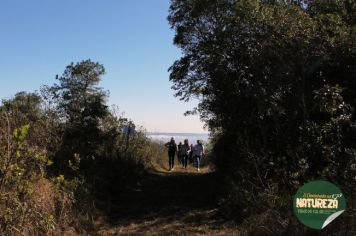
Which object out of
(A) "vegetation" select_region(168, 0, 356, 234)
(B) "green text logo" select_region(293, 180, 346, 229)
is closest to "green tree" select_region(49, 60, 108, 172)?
(A) "vegetation" select_region(168, 0, 356, 234)

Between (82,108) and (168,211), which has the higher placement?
(82,108)

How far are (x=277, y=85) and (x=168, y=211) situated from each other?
378 centimetres

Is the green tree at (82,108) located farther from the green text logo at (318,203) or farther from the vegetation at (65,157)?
the green text logo at (318,203)

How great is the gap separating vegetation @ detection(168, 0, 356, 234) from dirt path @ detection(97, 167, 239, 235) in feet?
2.20

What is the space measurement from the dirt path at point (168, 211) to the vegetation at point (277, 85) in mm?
669

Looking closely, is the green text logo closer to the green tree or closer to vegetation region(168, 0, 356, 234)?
vegetation region(168, 0, 356, 234)

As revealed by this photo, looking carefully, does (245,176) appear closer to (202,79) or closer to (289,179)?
(289,179)

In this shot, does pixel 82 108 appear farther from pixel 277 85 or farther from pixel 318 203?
pixel 318 203

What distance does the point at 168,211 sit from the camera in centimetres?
1170

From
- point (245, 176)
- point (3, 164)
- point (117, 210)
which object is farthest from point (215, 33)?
point (3, 164)

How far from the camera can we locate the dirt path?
995cm

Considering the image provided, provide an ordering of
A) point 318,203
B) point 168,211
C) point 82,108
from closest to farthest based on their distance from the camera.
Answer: point 318,203 → point 168,211 → point 82,108

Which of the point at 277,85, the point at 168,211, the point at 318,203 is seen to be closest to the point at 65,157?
the point at 168,211

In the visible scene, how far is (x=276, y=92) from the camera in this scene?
11914mm
